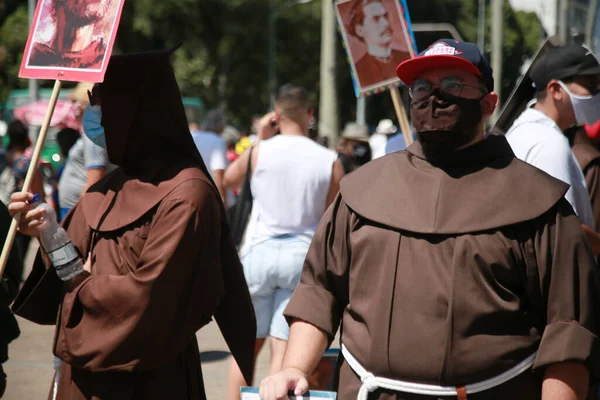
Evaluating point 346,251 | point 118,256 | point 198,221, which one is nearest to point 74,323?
point 118,256

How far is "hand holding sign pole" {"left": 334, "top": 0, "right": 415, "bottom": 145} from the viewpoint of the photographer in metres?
5.97

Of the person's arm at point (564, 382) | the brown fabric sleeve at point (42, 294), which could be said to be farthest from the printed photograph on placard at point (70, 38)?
the person's arm at point (564, 382)

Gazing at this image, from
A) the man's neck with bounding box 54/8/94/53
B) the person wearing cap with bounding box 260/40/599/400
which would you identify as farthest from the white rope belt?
the man's neck with bounding box 54/8/94/53

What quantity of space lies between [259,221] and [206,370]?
6.32ft

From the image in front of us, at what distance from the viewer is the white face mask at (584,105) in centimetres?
465

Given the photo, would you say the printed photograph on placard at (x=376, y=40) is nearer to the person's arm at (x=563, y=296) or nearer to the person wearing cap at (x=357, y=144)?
the person's arm at (x=563, y=296)

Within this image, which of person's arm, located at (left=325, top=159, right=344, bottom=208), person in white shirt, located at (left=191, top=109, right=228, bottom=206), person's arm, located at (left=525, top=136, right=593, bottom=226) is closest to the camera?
person's arm, located at (left=525, top=136, right=593, bottom=226)

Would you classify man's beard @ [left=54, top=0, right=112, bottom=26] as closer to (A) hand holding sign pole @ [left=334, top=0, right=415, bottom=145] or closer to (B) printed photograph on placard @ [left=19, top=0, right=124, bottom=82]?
(B) printed photograph on placard @ [left=19, top=0, right=124, bottom=82]

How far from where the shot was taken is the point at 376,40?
19.8ft

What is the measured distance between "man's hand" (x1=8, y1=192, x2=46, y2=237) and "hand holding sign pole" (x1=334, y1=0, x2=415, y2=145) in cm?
276

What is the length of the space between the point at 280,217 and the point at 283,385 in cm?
323

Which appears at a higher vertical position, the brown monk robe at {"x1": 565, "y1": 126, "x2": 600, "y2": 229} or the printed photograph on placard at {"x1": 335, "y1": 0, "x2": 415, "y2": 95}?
the printed photograph on placard at {"x1": 335, "y1": 0, "x2": 415, "y2": 95}

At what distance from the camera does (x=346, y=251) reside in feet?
9.64

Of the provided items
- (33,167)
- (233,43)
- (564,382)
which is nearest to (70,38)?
(33,167)
